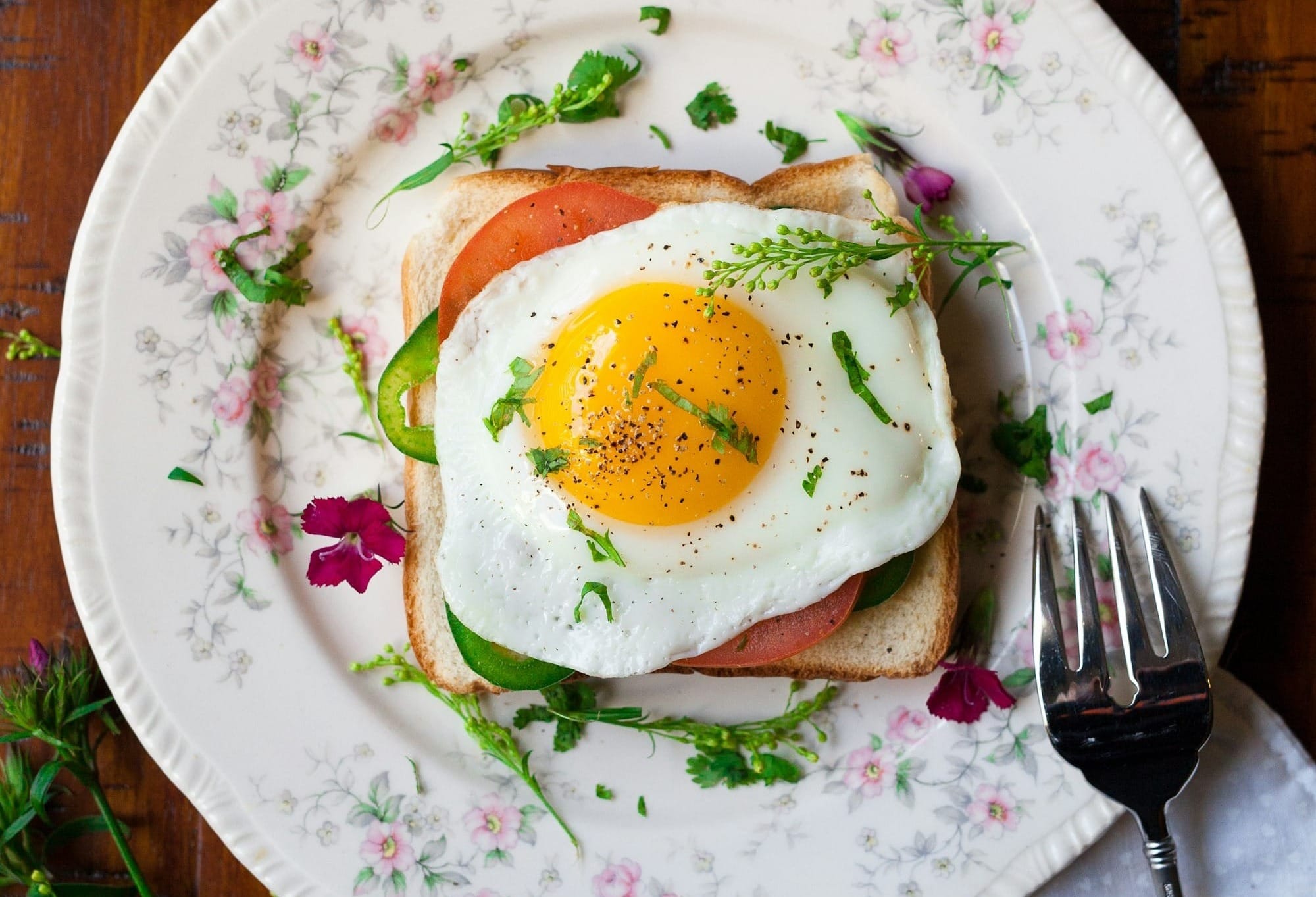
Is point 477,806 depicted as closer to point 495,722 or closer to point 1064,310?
point 495,722

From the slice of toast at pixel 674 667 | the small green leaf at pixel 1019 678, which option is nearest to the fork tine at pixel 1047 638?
the small green leaf at pixel 1019 678

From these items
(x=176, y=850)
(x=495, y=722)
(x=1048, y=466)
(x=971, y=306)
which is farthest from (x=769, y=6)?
(x=176, y=850)

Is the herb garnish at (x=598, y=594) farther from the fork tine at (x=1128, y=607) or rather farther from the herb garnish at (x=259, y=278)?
the fork tine at (x=1128, y=607)

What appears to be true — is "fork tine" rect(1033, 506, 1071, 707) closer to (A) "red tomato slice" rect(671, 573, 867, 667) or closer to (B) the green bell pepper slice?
(A) "red tomato slice" rect(671, 573, 867, 667)

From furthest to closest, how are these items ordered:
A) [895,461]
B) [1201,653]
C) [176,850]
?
[176,850] → [1201,653] → [895,461]

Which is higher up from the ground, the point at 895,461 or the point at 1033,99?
the point at 1033,99

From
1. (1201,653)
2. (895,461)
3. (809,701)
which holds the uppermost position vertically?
(895,461)

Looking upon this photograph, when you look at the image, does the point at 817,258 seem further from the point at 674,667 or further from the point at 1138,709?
the point at 1138,709
